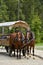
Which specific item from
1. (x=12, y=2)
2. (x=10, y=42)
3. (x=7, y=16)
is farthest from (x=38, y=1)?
(x=10, y=42)

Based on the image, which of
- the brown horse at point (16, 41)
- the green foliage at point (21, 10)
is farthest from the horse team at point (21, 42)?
the green foliage at point (21, 10)

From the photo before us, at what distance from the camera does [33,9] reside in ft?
231

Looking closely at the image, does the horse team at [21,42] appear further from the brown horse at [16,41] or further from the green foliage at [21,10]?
the green foliage at [21,10]

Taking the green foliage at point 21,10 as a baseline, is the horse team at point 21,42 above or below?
above

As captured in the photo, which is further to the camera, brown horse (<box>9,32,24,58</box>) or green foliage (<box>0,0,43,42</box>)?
green foliage (<box>0,0,43,42</box>)

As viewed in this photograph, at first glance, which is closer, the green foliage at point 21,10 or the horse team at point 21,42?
the horse team at point 21,42

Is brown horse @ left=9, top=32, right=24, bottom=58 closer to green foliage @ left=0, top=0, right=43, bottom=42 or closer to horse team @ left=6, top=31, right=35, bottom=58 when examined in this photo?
horse team @ left=6, top=31, right=35, bottom=58

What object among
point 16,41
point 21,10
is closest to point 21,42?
point 16,41

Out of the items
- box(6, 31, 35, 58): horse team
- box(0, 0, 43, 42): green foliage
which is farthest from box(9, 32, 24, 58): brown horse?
box(0, 0, 43, 42): green foliage

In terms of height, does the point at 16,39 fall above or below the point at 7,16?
above

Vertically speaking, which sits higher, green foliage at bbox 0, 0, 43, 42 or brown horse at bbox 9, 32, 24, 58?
brown horse at bbox 9, 32, 24, 58

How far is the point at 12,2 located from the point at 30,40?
4694cm

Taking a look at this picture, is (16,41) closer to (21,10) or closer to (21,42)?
(21,42)

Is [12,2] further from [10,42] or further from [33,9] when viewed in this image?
[10,42]
